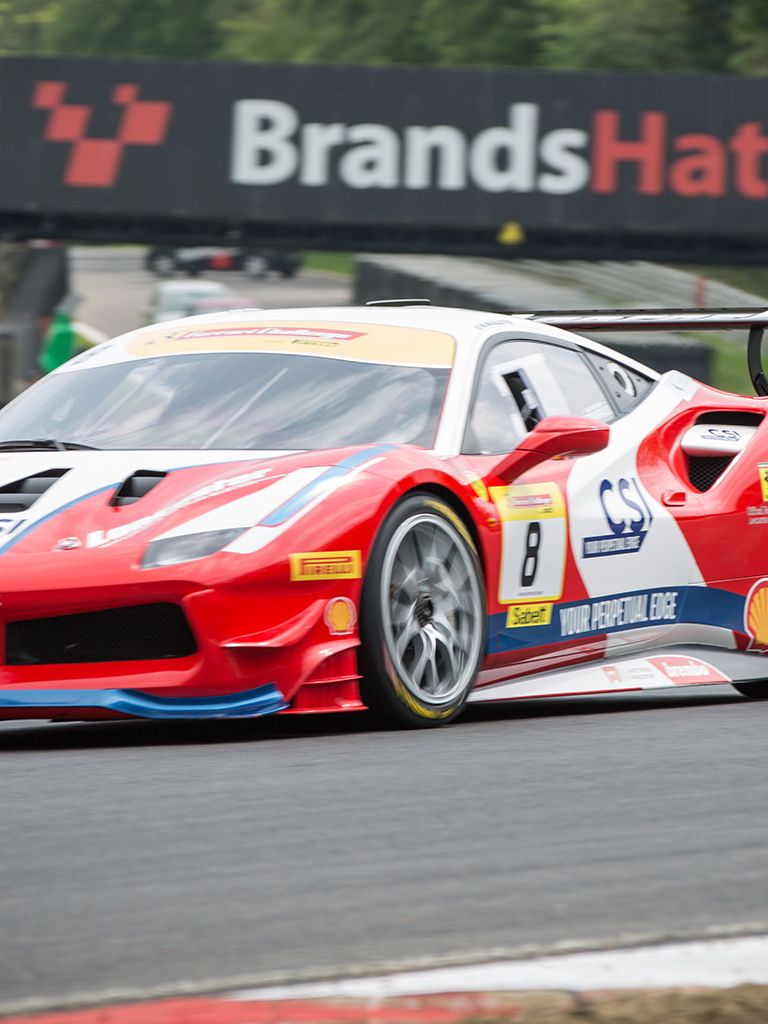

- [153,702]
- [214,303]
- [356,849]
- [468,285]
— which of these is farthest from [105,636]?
[214,303]

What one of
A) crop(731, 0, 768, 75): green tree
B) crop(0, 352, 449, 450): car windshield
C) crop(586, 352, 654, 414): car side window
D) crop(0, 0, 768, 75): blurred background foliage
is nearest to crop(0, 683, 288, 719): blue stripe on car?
crop(0, 352, 449, 450): car windshield

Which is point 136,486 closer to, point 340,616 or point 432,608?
point 340,616

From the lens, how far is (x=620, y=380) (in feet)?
23.2

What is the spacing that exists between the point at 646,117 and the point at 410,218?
10.6 ft

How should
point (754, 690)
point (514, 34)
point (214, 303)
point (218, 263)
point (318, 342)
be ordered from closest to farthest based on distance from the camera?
point (318, 342), point (754, 690), point (214, 303), point (218, 263), point (514, 34)

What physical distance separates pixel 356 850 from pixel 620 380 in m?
3.80

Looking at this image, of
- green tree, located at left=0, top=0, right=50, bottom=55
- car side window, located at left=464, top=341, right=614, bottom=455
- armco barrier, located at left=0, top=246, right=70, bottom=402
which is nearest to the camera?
car side window, located at left=464, top=341, right=614, bottom=455

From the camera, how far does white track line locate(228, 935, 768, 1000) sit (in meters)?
2.61

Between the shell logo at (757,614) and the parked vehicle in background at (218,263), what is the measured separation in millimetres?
31010

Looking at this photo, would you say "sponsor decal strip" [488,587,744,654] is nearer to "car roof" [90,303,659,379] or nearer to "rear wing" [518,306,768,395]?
"car roof" [90,303,659,379]

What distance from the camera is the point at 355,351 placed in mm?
6320

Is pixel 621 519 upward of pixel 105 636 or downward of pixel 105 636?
upward

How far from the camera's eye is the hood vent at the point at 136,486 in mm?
5332

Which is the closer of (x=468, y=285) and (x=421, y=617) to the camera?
(x=421, y=617)
